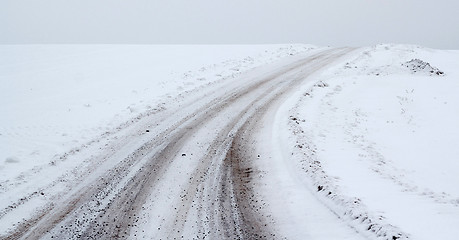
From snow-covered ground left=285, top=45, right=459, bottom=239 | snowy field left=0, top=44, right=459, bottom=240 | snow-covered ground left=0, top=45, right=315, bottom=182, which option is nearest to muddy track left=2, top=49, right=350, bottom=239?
snowy field left=0, top=44, right=459, bottom=240

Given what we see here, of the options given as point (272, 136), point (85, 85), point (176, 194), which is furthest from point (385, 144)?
point (85, 85)

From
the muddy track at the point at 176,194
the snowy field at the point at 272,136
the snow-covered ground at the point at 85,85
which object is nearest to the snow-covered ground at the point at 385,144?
the snowy field at the point at 272,136

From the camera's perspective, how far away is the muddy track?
7.03m

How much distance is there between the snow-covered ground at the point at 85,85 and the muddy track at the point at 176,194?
2431mm

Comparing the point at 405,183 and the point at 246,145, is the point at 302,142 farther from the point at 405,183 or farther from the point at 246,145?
the point at 405,183

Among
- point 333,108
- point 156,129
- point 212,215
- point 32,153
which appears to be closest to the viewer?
point 212,215

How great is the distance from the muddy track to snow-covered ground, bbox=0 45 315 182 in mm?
2431

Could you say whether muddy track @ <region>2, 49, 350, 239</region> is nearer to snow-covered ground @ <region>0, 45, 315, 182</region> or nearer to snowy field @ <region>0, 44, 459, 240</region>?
snowy field @ <region>0, 44, 459, 240</region>

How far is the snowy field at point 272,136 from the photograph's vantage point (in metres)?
7.34

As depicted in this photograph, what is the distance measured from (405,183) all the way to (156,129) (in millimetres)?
7796

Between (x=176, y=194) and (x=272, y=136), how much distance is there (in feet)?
14.0

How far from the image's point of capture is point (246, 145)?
36.3 feet

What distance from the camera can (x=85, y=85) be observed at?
65.2 feet


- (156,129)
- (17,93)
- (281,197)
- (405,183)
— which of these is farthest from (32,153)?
(405,183)
